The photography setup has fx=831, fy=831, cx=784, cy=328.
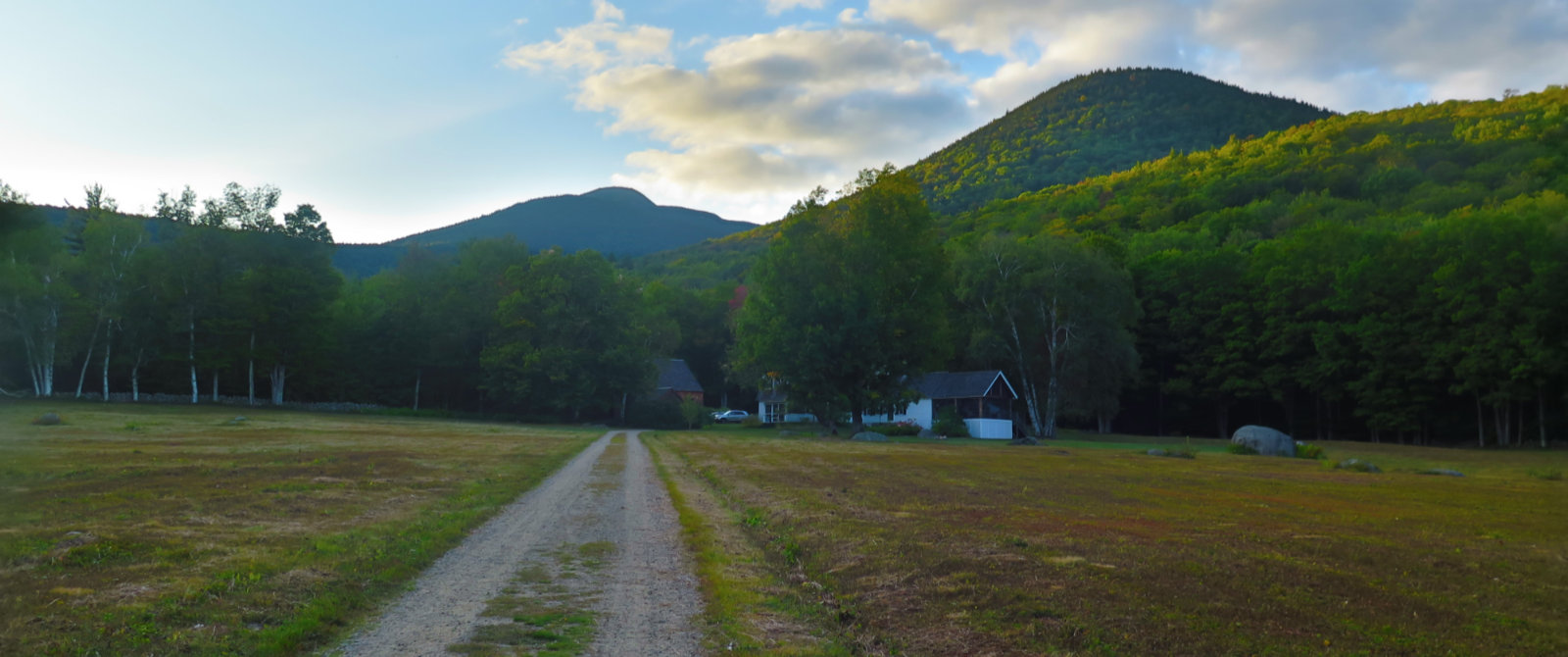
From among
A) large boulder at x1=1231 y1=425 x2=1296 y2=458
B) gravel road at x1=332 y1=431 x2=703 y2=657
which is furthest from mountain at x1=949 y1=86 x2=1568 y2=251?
gravel road at x1=332 y1=431 x2=703 y2=657

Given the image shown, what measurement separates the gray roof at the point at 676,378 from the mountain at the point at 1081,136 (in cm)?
4127

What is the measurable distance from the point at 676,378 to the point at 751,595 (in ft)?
282

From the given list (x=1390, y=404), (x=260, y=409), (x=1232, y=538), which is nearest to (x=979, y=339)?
(x=1390, y=404)

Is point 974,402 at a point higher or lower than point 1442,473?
higher

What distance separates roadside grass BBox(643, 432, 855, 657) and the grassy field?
0.11 m

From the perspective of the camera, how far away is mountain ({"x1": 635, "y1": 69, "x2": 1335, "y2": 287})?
481 ft

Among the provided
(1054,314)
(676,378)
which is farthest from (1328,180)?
(676,378)

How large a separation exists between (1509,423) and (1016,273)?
111 feet

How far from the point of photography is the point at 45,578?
9.16m

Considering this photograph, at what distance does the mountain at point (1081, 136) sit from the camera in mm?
146625

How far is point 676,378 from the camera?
312ft

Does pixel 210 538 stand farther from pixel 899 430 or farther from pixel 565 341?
pixel 565 341

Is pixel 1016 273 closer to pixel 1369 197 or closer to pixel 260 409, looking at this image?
pixel 1369 197

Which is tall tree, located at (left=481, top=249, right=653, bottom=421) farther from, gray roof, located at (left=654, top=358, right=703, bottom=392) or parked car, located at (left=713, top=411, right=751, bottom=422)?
parked car, located at (left=713, top=411, right=751, bottom=422)
